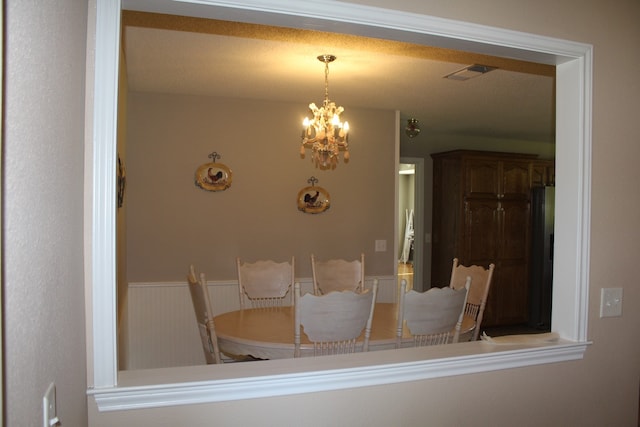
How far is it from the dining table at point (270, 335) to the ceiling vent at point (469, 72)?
64.9 inches

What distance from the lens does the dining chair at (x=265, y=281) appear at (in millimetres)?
3543

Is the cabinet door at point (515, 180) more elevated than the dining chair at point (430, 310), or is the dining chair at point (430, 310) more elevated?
the cabinet door at point (515, 180)

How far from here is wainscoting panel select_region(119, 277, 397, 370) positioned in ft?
13.1

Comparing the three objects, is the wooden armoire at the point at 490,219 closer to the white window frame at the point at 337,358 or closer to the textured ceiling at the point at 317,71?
the textured ceiling at the point at 317,71

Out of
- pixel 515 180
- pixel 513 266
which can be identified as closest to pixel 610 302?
pixel 513 266

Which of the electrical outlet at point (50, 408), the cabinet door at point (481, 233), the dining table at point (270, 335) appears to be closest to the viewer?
the electrical outlet at point (50, 408)

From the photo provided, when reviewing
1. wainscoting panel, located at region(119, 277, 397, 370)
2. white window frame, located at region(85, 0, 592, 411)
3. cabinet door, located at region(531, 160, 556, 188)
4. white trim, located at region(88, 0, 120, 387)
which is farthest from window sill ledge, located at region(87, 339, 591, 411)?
cabinet door, located at region(531, 160, 556, 188)

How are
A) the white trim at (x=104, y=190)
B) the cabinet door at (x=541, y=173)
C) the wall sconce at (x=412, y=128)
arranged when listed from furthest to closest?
the cabinet door at (x=541, y=173)
the wall sconce at (x=412, y=128)
the white trim at (x=104, y=190)

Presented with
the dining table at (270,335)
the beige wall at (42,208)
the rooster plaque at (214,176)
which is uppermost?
the rooster plaque at (214,176)

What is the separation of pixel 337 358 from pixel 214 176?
2866 mm

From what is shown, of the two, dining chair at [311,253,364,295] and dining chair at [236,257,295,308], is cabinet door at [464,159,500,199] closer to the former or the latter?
dining chair at [311,253,364,295]

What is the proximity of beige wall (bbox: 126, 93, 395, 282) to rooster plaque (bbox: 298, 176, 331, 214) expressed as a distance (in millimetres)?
44

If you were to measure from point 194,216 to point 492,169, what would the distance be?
12.2 feet

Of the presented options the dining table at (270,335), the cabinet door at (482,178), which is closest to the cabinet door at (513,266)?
the cabinet door at (482,178)
